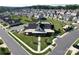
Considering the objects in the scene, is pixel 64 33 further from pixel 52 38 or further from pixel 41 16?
pixel 41 16

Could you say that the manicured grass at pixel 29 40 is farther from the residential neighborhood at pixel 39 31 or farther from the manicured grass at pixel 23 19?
the manicured grass at pixel 23 19

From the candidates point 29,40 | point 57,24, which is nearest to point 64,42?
point 57,24

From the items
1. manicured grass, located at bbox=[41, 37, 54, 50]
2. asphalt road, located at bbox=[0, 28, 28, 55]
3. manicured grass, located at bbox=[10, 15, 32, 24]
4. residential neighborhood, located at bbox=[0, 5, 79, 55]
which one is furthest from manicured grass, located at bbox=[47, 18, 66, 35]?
asphalt road, located at bbox=[0, 28, 28, 55]

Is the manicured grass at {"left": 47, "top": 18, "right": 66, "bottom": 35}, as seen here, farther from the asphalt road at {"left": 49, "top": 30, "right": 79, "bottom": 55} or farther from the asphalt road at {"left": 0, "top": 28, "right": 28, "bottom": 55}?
the asphalt road at {"left": 0, "top": 28, "right": 28, "bottom": 55}

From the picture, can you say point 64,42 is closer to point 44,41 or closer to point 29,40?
point 44,41

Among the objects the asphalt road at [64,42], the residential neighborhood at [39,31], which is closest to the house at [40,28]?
the residential neighborhood at [39,31]
